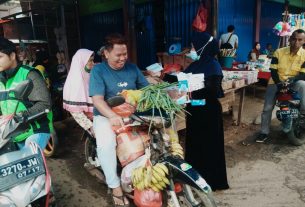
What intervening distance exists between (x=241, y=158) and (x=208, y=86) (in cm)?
184

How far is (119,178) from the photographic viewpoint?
2932mm

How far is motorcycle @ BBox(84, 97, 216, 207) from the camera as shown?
233 centimetres

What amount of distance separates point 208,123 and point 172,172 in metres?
1.06

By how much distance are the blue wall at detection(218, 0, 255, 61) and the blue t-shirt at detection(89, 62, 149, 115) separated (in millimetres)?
5842

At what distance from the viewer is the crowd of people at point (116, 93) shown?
256 cm

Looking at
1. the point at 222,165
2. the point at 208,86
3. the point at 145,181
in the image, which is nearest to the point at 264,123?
the point at 222,165

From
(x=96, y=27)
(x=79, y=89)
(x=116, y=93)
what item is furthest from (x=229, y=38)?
(x=116, y=93)

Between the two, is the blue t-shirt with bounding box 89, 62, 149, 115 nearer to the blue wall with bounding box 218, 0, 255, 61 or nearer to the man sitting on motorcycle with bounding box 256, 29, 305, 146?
the man sitting on motorcycle with bounding box 256, 29, 305, 146

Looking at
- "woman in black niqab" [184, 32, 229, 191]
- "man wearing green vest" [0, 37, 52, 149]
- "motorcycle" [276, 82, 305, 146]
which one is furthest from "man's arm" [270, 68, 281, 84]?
"man wearing green vest" [0, 37, 52, 149]

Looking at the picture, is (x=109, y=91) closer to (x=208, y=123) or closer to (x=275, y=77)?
(x=208, y=123)

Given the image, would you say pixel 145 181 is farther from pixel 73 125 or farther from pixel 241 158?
pixel 73 125

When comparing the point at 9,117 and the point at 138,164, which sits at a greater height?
the point at 9,117

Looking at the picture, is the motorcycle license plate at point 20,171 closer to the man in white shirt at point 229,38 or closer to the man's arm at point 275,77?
the man's arm at point 275,77

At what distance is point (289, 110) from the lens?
4.62m
